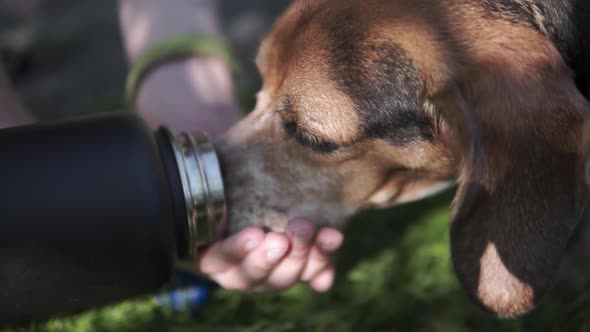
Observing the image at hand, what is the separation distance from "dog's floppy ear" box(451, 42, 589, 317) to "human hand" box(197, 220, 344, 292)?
1.47ft

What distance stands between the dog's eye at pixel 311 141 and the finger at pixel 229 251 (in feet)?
1.06

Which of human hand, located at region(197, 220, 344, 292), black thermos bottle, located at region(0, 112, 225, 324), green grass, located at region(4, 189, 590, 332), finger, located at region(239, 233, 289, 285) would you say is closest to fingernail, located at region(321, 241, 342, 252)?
human hand, located at region(197, 220, 344, 292)

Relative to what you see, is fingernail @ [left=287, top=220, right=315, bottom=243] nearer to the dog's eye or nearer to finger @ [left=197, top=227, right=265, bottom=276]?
finger @ [left=197, top=227, right=265, bottom=276]

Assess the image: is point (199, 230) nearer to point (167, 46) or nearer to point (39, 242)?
point (39, 242)

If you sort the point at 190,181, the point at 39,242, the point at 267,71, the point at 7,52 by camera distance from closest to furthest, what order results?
the point at 39,242
the point at 190,181
the point at 267,71
the point at 7,52

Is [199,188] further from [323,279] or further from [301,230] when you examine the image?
[323,279]

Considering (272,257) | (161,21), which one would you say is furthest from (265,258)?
(161,21)

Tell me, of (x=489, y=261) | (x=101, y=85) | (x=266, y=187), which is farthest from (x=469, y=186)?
(x=101, y=85)

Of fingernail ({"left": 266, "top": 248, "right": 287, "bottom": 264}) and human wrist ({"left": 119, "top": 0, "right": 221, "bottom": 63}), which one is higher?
human wrist ({"left": 119, "top": 0, "right": 221, "bottom": 63})

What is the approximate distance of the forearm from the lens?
2.99 meters

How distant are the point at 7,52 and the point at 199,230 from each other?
271cm

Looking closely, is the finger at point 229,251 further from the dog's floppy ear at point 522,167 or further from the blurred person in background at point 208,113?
the dog's floppy ear at point 522,167

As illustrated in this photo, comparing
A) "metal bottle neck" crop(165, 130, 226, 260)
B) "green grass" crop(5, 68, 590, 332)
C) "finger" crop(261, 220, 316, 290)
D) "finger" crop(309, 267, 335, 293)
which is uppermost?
"metal bottle neck" crop(165, 130, 226, 260)

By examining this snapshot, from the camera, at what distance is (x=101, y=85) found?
4.18 metres
